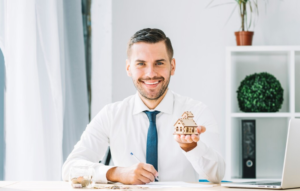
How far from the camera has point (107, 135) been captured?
1.97 m

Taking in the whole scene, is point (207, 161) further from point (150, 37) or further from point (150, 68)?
point (150, 37)

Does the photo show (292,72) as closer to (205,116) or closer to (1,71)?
(205,116)

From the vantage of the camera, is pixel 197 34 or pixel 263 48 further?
pixel 197 34

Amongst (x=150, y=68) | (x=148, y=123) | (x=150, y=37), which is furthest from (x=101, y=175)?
(x=150, y=37)

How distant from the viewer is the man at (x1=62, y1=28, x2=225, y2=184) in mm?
1849

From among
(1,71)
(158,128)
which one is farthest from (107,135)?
(1,71)

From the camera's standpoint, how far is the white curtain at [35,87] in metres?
1.78

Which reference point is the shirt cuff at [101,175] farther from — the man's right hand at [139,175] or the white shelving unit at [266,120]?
the white shelving unit at [266,120]

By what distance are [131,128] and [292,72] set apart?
1.43 metres

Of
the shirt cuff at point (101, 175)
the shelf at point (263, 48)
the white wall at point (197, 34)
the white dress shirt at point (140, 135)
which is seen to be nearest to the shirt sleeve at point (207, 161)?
the white dress shirt at point (140, 135)

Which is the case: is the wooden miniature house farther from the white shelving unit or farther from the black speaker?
the white shelving unit

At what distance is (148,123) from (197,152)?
49 centimetres

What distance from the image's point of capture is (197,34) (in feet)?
10.2

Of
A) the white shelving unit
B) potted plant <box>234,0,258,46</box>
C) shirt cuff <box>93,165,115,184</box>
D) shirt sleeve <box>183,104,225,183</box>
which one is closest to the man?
shirt sleeve <box>183,104,225,183</box>
